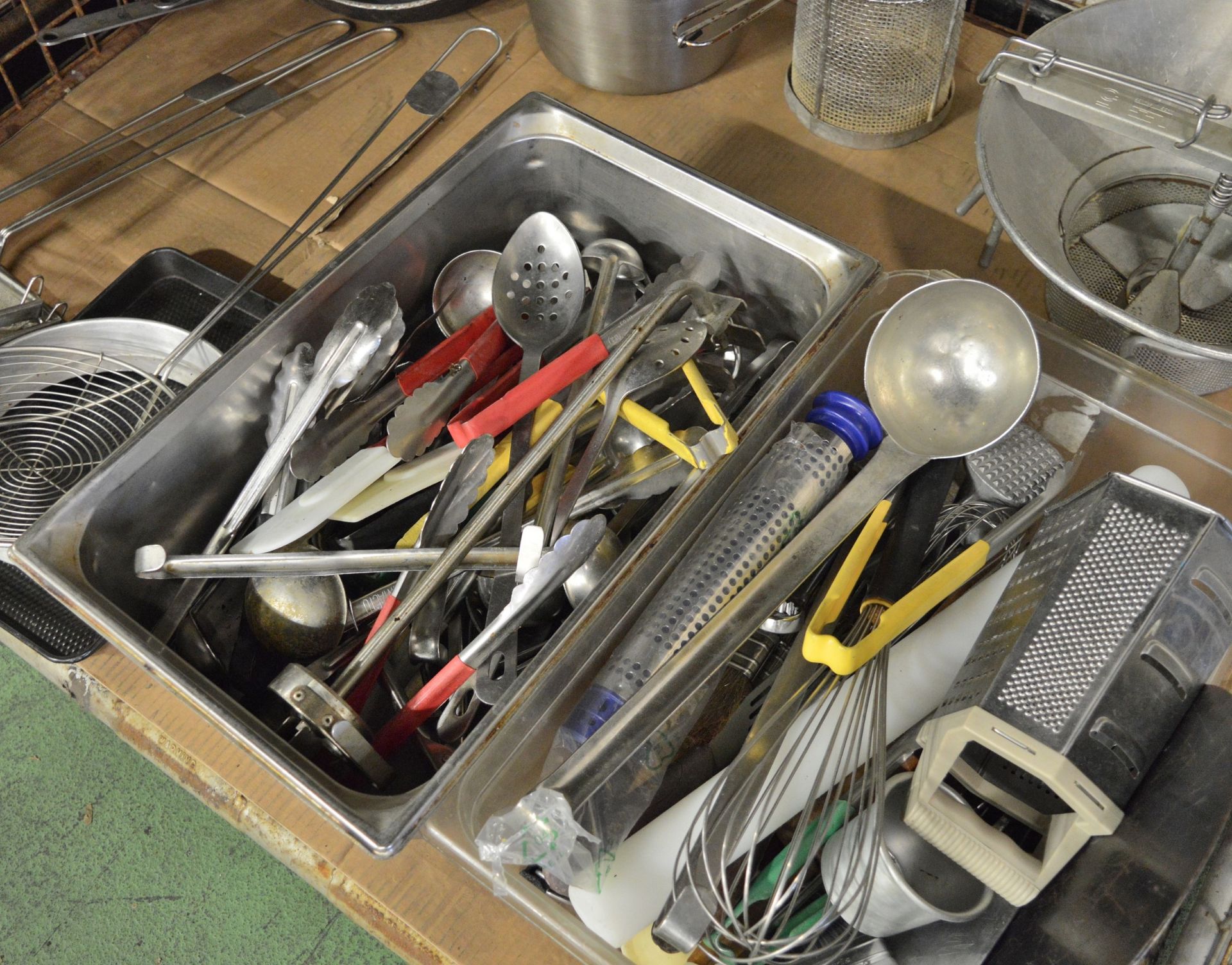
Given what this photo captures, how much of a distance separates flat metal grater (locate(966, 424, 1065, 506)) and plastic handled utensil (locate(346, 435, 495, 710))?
9.9 inches

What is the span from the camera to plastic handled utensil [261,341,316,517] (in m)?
0.54

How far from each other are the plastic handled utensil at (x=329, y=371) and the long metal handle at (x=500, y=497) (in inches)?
4.2

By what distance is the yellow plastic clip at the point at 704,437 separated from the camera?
19.5 inches

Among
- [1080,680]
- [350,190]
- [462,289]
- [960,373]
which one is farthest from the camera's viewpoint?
[350,190]

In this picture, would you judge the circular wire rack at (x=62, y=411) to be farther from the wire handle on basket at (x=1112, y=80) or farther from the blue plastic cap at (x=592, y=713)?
the wire handle on basket at (x=1112, y=80)

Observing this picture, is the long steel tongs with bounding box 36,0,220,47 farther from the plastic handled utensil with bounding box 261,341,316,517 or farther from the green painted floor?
the green painted floor

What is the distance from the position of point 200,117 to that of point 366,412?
394 millimetres

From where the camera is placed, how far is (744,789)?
1.43 ft

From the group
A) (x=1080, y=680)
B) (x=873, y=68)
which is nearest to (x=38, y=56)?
(x=873, y=68)

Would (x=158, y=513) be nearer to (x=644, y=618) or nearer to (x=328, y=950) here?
(x=644, y=618)

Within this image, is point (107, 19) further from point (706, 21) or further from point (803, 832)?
point (803, 832)

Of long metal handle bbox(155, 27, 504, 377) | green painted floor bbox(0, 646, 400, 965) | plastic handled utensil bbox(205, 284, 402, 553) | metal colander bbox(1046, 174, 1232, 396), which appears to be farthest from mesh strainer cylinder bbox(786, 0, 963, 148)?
green painted floor bbox(0, 646, 400, 965)

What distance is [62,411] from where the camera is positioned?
0.65 metres

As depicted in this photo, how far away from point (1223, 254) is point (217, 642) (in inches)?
23.8
